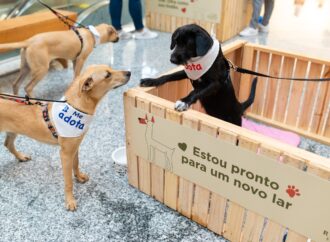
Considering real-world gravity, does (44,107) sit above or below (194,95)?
below

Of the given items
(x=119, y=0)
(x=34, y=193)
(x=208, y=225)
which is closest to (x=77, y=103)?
(x=34, y=193)

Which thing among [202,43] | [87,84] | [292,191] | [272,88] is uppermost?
[202,43]

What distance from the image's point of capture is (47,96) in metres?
3.11

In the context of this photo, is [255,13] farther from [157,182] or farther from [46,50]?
[157,182]

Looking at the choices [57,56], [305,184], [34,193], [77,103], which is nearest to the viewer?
[305,184]

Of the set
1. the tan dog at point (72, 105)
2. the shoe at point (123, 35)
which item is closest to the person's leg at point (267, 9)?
the shoe at point (123, 35)

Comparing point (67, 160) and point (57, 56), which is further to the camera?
point (57, 56)

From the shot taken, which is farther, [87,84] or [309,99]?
[309,99]

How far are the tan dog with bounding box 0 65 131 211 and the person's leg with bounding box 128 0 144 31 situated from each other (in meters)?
3.07

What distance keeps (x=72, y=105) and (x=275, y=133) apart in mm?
1550

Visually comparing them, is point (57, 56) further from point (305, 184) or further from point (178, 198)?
point (305, 184)

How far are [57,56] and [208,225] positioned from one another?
2001mm

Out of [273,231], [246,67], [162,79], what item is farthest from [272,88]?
[273,231]

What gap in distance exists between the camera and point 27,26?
326 centimetres
